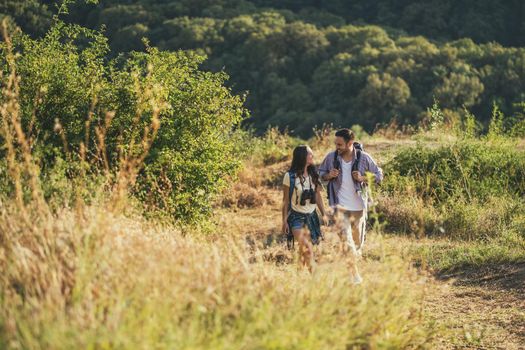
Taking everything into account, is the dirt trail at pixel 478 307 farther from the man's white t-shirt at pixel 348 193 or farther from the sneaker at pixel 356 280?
the man's white t-shirt at pixel 348 193

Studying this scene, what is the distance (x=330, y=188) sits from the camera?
7809mm

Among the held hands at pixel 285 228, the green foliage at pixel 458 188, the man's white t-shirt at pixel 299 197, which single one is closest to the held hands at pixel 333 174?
the man's white t-shirt at pixel 299 197

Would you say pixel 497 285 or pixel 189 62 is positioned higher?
pixel 189 62

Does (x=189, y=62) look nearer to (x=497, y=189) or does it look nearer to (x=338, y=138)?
(x=338, y=138)

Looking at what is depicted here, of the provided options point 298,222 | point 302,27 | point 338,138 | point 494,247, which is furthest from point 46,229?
point 302,27

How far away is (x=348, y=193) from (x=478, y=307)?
1946mm

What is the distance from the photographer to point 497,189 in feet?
42.0

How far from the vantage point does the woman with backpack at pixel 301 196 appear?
734 cm

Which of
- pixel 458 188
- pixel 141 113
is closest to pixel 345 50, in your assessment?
pixel 458 188

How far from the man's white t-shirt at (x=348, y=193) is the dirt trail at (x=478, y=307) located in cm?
66

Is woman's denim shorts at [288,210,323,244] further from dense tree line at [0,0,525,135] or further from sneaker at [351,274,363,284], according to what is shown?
dense tree line at [0,0,525,135]

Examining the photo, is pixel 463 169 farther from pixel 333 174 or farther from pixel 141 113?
pixel 141 113

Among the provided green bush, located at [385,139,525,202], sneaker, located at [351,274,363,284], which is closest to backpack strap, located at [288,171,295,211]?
sneaker, located at [351,274,363,284]

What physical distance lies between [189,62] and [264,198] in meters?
5.70
